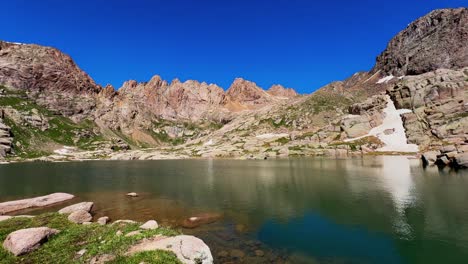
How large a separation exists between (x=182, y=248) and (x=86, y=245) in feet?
32.9

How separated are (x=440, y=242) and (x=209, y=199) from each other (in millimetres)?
40113

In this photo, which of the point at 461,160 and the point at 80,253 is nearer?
the point at 80,253

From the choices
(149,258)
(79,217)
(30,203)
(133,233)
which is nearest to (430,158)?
(133,233)

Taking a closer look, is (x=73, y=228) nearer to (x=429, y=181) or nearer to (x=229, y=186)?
(x=229, y=186)

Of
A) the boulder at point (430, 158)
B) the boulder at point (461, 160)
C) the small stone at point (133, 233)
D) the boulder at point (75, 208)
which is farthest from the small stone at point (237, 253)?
the boulder at point (430, 158)

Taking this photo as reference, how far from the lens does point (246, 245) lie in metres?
32.5

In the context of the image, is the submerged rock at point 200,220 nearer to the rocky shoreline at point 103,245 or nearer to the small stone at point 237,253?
the rocky shoreline at point 103,245

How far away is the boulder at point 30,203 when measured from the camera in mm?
51394

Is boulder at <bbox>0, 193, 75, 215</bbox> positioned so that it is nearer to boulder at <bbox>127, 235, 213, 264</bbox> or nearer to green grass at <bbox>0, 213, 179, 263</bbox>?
green grass at <bbox>0, 213, 179, 263</bbox>

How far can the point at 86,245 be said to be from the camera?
88.6 feet

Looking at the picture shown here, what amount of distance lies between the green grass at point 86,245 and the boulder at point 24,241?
42cm

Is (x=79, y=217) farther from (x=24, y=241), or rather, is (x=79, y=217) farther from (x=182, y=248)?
(x=182, y=248)

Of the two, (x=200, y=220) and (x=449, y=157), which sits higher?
(x=449, y=157)

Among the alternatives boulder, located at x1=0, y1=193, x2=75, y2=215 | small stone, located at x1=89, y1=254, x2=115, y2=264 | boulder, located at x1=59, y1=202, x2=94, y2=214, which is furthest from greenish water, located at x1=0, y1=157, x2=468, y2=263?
small stone, located at x1=89, y1=254, x2=115, y2=264
